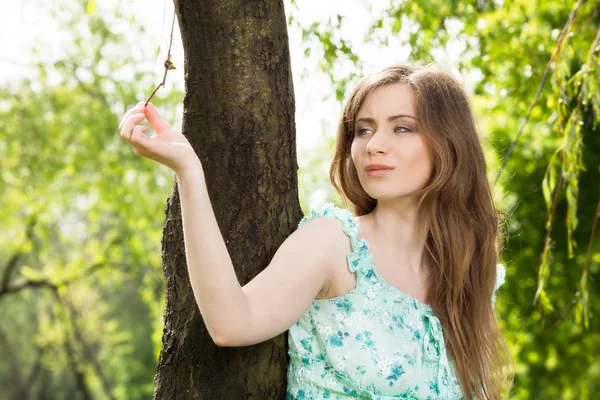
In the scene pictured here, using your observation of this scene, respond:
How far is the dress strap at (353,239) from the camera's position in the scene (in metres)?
2.10

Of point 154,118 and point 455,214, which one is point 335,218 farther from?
point 154,118

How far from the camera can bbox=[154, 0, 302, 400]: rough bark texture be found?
201 cm

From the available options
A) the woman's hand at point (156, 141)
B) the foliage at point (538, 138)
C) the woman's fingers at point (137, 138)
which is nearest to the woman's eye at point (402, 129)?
the foliage at point (538, 138)

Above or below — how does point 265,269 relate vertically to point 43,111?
below

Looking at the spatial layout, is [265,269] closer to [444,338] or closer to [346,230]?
[346,230]

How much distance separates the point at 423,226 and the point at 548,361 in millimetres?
10125

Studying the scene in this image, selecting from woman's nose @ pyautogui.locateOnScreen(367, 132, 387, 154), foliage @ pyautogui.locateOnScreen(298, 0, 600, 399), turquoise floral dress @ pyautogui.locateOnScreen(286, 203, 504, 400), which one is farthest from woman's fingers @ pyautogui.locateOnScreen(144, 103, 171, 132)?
foliage @ pyautogui.locateOnScreen(298, 0, 600, 399)

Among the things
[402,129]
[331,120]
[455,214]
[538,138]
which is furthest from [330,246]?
[538,138]

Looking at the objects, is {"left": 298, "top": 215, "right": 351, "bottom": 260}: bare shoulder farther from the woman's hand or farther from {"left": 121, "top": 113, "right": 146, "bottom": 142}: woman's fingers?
{"left": 121, "top": 113, "right": 146, "bottom": 142}: woman's fingers

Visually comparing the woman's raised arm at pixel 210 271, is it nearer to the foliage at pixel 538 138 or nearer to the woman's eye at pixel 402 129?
the woman's eye at pixel 402 129

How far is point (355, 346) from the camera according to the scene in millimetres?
2094

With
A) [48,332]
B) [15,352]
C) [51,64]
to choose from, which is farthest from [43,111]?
[15,352]

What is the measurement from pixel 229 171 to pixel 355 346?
0.60 m

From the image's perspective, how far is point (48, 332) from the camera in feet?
77.0
